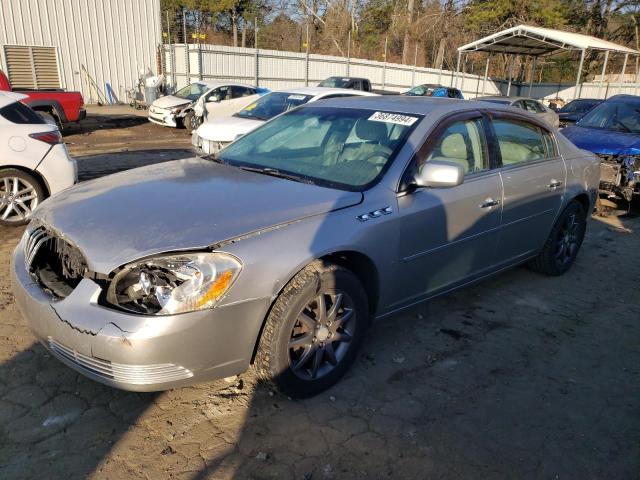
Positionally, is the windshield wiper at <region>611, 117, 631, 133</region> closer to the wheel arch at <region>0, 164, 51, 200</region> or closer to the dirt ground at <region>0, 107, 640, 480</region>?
the dirt ground at <region>0, 107, 640, 480</region>

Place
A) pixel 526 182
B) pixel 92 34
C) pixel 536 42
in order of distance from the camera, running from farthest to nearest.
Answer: pixel 536 42 < pixel 92 34 < pixel 526 182

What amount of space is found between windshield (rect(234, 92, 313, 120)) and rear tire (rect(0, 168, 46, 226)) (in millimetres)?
4680

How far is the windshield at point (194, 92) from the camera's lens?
54.4 feet

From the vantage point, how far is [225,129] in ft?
29.5

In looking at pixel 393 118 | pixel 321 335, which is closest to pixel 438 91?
pixel 393 118

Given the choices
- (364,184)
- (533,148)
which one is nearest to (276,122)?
(364,184)

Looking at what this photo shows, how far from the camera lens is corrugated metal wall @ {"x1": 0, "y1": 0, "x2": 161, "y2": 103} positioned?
1953cm

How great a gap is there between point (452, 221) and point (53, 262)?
252 centimetres

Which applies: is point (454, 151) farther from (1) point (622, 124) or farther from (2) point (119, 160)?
(2) point (119, 160)

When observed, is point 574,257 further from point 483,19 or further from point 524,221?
point 483,19

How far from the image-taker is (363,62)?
28.4m

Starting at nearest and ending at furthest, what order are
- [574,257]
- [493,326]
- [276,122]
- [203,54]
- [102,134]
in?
[493,326] → [276,122] → [574,257] → [102,134] → [203,54]

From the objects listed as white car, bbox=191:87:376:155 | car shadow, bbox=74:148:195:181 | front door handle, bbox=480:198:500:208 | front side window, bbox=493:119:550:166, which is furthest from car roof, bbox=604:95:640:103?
car shadow, bbox=74:148:195:181

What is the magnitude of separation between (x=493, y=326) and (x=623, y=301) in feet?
4.99
